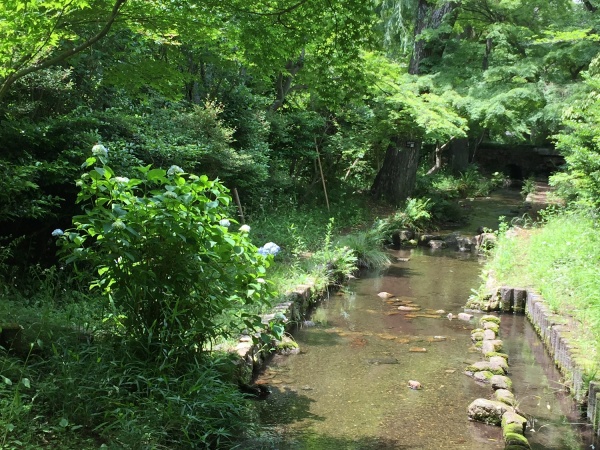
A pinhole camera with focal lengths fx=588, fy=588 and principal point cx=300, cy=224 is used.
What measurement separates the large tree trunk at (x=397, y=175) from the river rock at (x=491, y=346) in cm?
1061

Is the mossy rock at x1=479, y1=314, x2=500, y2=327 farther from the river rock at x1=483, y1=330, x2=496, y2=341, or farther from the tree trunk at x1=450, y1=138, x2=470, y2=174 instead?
the tree trunk at x1=450, y1=138, x2=470, y2=174

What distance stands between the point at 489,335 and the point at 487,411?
2.38 metres

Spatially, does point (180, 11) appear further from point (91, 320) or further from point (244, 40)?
point (91, 320)

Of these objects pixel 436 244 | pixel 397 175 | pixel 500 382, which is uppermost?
pixel 397 175

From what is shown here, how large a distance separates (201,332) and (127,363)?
57 cm

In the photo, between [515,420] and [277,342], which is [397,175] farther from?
[515,420]

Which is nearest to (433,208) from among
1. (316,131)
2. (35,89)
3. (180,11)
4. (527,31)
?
(316,131)

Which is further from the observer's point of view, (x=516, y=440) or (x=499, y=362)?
(x=499, y=362)

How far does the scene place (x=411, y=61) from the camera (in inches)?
711

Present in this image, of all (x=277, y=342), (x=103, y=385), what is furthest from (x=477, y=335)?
(x=103, y=385)

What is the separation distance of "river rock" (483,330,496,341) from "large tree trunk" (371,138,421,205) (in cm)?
1022

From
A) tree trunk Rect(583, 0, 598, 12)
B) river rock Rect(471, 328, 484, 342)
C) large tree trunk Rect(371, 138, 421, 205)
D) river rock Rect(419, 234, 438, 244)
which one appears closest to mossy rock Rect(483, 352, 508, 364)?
river rock Rect(471, 328, 484, 342)

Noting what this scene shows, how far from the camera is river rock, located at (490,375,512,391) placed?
5809mm

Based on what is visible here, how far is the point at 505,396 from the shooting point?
5465 mm
